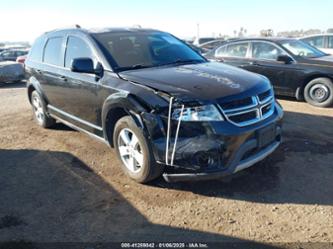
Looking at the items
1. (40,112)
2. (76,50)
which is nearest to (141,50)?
(76,50)

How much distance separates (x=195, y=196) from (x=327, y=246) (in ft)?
4.78

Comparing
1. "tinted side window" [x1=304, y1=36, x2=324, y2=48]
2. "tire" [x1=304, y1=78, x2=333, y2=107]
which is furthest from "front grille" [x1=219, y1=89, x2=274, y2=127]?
"tinted side window" [x1=304, y1=36, x2=324, y2=48]

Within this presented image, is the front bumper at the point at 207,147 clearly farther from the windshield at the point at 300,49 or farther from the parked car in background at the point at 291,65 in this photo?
the windshield at the point at 300,49

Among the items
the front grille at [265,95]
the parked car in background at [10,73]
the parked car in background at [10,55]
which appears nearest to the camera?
the front grille at [265,95]

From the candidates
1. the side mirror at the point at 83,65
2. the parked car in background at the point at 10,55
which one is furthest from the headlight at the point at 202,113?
the parked car in background at the point at 10,55

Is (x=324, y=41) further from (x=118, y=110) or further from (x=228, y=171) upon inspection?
(x=228, y=171)

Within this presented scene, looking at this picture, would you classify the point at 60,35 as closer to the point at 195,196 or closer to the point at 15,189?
the point at 15,189

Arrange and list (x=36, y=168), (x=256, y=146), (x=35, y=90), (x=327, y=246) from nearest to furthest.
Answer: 1. (x=327, y=246)
2. (x=256, y=146)
3. (x=36, y=168)
4. (x=35, y=90)

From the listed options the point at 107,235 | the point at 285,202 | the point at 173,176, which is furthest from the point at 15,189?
the point at 285,202

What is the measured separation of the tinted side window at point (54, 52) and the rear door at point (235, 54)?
16.3 feet

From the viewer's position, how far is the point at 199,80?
13.6 ft

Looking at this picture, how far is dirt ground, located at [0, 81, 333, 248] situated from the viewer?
345 cm

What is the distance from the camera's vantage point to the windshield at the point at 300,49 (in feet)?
28.9

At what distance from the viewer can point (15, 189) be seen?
14.8ft
